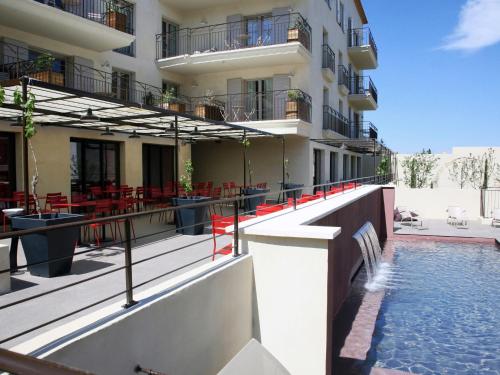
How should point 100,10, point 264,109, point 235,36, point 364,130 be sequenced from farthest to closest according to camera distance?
point 364,130
point 235,36
point 264,109
point 100,10

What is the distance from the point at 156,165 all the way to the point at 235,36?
736 centimetres

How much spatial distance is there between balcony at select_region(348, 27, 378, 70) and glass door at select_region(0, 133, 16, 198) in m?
21.2

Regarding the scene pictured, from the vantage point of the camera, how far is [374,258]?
39.4 ft

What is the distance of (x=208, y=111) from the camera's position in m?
17.6

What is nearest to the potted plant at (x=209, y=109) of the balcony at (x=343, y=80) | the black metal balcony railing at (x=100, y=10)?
the black metal balcony railing at (x=100, y=10)

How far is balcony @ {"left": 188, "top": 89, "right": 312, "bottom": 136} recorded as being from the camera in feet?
56.7

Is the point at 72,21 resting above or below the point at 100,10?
below

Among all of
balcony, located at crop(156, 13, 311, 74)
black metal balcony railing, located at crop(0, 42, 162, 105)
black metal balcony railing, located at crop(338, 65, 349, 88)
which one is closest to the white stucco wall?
black metal balcony railing, located at crop(0, 42, 162, 105)

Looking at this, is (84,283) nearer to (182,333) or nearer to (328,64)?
(182,333)

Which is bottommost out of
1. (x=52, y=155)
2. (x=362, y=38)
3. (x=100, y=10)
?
(x=52, y=155)

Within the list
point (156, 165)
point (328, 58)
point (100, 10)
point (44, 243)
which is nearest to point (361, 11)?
point (328, 58)

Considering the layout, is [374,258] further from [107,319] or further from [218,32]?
[218,32]

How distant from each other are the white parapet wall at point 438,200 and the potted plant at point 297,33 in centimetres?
889

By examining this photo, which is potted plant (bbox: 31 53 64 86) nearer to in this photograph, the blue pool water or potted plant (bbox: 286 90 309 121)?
potted plant (bbox: 286 90 309 121)
